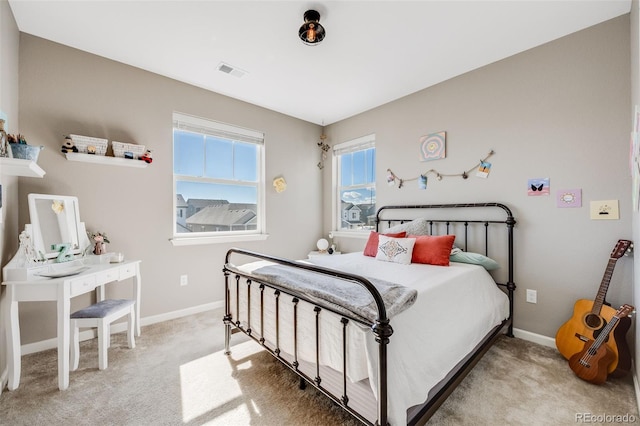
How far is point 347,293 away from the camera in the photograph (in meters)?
1.42

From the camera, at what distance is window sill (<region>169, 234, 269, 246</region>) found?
2.98 metres

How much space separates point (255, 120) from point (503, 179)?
290cm

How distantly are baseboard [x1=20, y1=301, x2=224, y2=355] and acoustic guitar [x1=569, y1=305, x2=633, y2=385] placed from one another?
3.30m

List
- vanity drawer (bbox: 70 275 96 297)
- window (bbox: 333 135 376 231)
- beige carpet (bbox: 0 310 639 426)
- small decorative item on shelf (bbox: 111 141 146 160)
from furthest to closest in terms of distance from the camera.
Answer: window (bbox: 333 135 376 231) → small decorative item on shelf (bbox: 111 141 146 160) → vanity drawer (bbox: 70 275 96 297) → beige carpet (bbox: 0 310 639 426)

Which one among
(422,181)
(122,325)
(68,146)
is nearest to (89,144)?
(68,146)

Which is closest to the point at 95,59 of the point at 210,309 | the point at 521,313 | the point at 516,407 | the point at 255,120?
the point at 255,120

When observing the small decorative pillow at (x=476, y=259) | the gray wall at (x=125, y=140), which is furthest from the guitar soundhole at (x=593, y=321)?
the gray wall at (x=125, y=140)

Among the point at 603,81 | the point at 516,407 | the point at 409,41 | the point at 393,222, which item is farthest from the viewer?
the point at 393,222

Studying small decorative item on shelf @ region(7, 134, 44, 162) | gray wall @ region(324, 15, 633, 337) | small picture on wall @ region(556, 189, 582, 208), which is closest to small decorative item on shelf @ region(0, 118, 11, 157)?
small decorative item on shelf @ region(7, 134, 44, 162)

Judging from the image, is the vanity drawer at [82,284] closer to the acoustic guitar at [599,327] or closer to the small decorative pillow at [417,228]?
the small decorative pillow at [417,228]

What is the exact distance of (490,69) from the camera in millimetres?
2633

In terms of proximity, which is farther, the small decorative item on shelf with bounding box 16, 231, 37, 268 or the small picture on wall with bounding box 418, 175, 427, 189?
the small picture on wall with bounding box 418, 175, 427, 189

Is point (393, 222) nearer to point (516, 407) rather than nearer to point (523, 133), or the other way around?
point (523, 133)

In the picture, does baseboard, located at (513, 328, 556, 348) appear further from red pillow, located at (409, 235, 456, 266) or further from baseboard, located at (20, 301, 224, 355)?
baseboard, located at (20, 301, 224, 355)
